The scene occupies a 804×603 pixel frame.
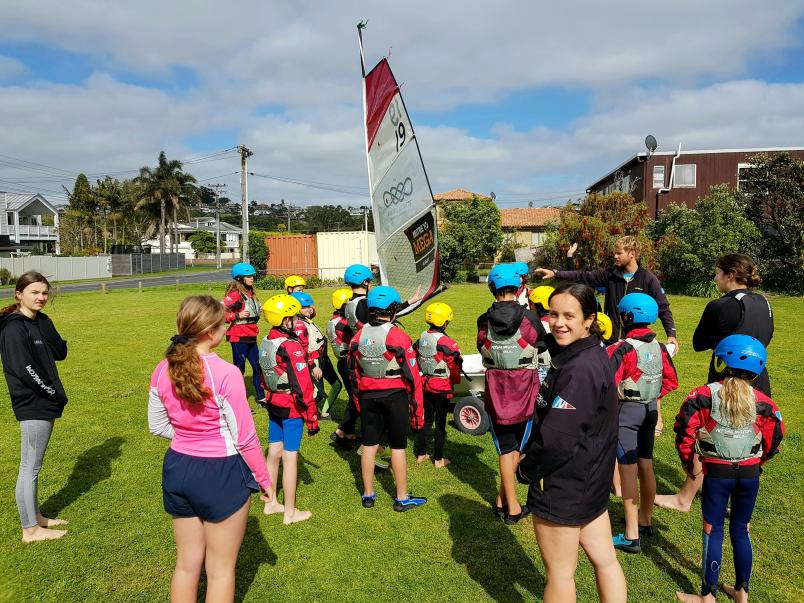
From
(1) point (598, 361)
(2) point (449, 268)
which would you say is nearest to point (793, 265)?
(2) point (449, 268)

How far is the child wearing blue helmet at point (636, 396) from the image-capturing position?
14.0 ft

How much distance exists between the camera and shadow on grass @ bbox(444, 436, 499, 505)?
5688 mm

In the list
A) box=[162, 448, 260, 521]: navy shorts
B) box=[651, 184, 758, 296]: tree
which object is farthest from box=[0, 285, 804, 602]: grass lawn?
box=[651, 184, 758, 296]: tree

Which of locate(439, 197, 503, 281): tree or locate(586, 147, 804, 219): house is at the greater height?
locate(586, 147, 804, 219): house

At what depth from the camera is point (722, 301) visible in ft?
14.8

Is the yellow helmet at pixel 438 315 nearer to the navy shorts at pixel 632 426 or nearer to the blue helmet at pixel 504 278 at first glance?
the blue helmet at pixel 504 278

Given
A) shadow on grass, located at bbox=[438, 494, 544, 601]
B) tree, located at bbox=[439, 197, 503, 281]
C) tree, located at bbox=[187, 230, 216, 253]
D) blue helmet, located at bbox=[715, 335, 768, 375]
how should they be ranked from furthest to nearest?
tree, located at bbox=[187, 230, 216, 253], tree, located at bbox=[439, 197, 503, 281], shadow on grass, located at bbox=[438, 494, 544, 601], blue helmet, located at bbox=[715, 335, 768, 375]

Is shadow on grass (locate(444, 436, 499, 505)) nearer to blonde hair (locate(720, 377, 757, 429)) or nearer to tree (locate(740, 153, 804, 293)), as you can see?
blonde hair (locate(720, 377, 757, 429))

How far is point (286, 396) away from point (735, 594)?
375cm

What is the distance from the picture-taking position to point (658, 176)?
34.8 meters

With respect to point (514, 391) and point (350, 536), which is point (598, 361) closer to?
point (514, 391)

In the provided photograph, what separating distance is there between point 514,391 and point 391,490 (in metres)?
1.92

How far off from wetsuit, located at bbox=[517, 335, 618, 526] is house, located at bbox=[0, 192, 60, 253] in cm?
6848

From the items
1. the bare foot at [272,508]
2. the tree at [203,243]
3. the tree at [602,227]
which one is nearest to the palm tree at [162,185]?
the tree at [203,243]
